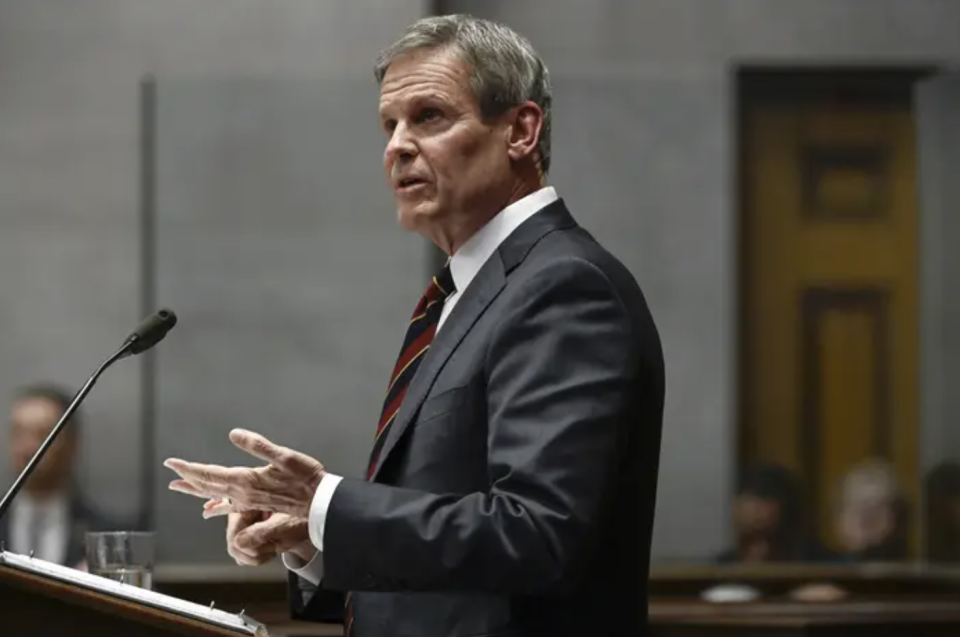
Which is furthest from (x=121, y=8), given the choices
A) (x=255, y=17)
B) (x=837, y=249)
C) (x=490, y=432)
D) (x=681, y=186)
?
(x=490, y=432)

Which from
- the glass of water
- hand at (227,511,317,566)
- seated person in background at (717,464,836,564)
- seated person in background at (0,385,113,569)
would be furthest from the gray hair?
seated person in background at (717,464,836,564)

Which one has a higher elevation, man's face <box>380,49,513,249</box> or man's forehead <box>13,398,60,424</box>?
man's face <box>380,49,513,249</box>

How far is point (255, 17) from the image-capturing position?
7855 mm

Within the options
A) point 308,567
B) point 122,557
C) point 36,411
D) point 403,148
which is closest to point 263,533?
point 308,567

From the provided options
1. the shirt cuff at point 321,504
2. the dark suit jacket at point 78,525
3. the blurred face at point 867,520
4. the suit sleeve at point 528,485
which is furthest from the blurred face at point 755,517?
the shirt cuff at point 321,504

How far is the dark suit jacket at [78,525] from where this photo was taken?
6.36m

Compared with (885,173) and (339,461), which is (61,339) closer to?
(339,461)

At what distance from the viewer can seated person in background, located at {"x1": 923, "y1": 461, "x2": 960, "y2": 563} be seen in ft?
26.2

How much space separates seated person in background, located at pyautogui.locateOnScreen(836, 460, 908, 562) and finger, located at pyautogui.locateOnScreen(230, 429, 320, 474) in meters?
5.53

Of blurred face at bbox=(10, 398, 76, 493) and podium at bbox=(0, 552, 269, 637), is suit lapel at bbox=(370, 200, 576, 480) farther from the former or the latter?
blurred face at bbox=(10, 398, 76, 493)

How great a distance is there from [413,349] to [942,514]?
5872 mm

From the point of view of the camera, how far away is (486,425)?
242 centimetres

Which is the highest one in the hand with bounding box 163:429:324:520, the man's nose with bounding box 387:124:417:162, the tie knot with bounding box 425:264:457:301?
the man's nose with bounding box 387:124:417:162

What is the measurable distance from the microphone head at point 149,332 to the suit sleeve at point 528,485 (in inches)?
21.1
